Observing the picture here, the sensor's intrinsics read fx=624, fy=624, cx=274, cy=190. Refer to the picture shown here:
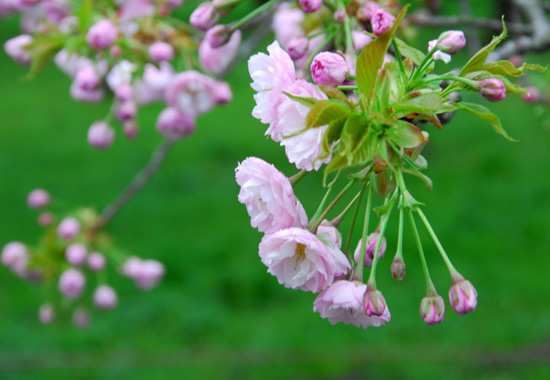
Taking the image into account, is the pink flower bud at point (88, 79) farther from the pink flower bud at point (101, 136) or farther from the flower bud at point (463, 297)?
the flower bud at point (463, 297)

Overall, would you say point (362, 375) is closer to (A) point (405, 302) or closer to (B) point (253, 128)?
(A) point (405, 302)

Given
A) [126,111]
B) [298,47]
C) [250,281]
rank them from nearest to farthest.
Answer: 1. [298,47]
2. [126,111]
3. [250,281]

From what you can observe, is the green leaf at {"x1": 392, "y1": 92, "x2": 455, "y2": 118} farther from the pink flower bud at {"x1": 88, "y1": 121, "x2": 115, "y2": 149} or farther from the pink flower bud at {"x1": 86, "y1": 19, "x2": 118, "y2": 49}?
the pink flower bud at {"x1": 88, "y1": 121, "x2": 115, "y2": 149}

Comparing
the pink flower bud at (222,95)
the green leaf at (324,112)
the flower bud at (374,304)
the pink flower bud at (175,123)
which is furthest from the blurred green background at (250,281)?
the green leaf at (324,112)

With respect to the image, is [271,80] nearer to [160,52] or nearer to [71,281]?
[160,52]

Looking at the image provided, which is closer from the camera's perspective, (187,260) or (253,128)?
(187,260)

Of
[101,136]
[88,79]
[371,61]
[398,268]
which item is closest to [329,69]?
[371,61]

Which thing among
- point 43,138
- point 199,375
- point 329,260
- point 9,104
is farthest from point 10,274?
point 9,104

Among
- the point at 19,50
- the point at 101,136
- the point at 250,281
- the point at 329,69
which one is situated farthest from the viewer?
the point at 250,281
